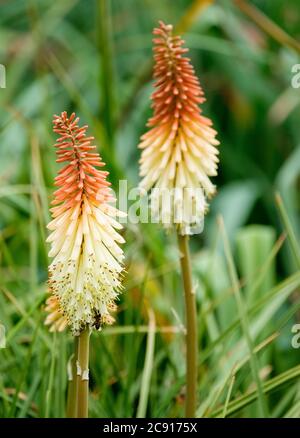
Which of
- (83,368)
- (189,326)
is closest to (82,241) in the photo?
(83,368)

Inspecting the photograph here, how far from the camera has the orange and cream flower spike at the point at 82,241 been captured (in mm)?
2240

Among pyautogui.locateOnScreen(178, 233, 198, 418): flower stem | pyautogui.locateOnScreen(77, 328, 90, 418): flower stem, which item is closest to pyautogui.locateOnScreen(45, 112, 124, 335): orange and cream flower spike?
pyautogui.locateOnScreen(77, 328, 90, 418): flower stem

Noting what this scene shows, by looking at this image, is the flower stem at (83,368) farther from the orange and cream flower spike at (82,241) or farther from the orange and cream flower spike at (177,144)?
the orange and cream flower spike at (177,144)

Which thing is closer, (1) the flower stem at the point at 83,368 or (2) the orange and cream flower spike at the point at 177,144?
(1) the flower stem at the point at 83,368

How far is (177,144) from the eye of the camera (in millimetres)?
2803

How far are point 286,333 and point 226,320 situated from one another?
2.53ft

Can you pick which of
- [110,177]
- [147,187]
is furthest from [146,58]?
[147,187]

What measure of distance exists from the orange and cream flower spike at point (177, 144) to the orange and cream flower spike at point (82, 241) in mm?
422

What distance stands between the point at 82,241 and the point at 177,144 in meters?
0.70

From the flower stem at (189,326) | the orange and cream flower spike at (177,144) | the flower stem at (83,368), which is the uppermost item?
the orange and cream flower spike at (177,144)

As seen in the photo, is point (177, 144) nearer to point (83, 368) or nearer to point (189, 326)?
point (189, 326)

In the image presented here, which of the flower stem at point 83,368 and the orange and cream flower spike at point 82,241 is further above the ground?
the orange and cream flower spike at point 82,241

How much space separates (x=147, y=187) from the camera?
2803 mm

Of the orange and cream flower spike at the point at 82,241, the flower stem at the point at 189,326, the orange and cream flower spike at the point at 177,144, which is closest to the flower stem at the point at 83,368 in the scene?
the orange and cream flower spike at the point at 82,241
